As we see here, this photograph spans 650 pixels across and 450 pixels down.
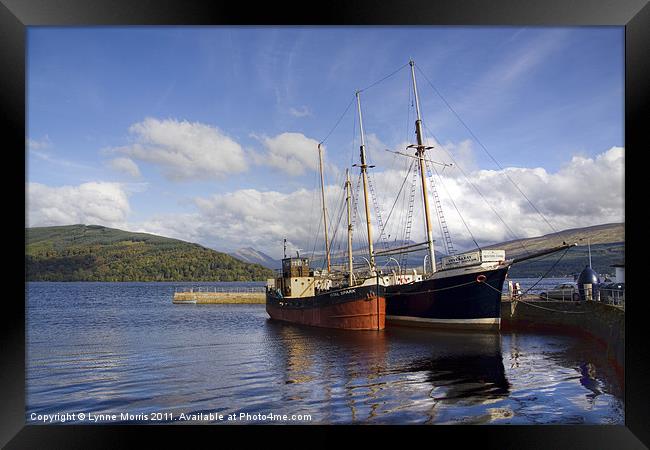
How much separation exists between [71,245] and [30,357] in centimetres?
13315

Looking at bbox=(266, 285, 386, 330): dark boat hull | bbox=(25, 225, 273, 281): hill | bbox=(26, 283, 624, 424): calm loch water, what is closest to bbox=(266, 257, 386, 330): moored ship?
bbox=(266, 285, 386, 330): dark boat hull

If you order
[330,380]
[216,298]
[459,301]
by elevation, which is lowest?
[216,298]

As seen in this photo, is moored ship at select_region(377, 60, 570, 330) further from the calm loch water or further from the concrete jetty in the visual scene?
the concrete jetty

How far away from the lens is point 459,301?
25.3 m

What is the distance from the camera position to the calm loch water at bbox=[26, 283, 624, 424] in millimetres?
10766

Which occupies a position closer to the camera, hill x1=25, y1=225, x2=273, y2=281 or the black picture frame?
the black picture frame

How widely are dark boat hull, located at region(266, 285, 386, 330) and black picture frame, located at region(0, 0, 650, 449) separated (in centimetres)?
1854

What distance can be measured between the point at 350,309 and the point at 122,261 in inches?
4855

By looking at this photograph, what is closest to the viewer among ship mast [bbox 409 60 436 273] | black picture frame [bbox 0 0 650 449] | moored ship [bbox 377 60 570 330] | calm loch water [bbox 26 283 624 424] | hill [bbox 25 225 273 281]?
black picture frame [bbox 0 0 650 449]

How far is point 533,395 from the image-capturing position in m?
12.3

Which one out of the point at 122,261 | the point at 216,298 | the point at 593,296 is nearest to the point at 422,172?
the point at 593,296

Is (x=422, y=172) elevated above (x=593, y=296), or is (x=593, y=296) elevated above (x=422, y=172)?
(x=422, y=172)

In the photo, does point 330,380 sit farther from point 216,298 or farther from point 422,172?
point 216,298

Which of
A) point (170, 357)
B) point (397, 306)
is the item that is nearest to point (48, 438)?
point (170, 357)
